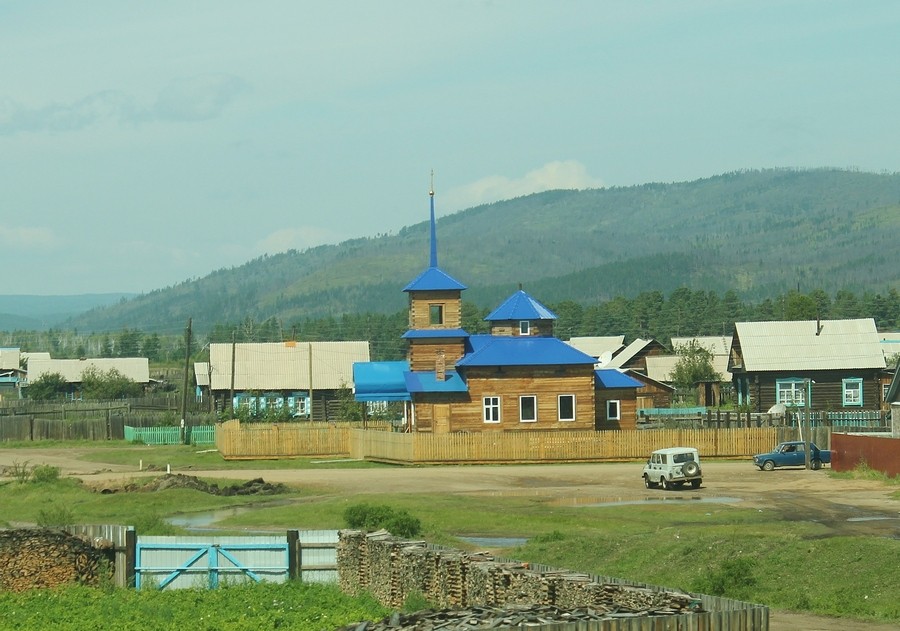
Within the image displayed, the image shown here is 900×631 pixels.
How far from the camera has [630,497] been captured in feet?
157

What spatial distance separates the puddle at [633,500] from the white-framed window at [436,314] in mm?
25717

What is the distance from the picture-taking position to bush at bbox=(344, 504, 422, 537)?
112ft

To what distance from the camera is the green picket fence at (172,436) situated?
86250 mm

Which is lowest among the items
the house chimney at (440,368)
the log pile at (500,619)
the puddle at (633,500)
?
the puddle at (633,500)

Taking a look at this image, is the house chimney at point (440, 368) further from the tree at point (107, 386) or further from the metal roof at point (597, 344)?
the metal roof at point (597, 344)

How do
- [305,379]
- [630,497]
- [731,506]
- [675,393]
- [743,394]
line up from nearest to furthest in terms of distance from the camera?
[731,506] < [630,497] < [743,394] < [305,379] < [675,393]

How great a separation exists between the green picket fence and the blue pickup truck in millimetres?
38847

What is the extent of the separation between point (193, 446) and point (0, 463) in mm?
13362

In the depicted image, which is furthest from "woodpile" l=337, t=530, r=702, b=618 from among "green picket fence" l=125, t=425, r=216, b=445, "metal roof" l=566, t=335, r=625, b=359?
"metal roof" l=566, t=335, r=625, b=359

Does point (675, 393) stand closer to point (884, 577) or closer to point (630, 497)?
point (630, 497)

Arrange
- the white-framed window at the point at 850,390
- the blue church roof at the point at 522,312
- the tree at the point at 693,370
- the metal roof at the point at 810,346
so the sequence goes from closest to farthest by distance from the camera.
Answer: the blue church roof at the point at 522,312
the white-framed window at the point at 850,390
the metal roof at the point at 810,346
the tree at the point at 693,370

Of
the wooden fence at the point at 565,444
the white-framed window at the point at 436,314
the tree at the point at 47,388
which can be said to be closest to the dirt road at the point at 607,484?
the wooden fence at the point at 565,444

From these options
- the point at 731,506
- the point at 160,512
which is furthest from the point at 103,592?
the point at 731,506

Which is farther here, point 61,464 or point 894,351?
point 894,351
